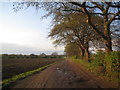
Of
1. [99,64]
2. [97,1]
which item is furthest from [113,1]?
[99,64]

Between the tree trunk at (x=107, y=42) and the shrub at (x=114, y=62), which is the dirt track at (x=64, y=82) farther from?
the tree trunk at (x=107, y=42)

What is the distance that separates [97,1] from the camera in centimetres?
1230

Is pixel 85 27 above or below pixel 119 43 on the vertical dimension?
above

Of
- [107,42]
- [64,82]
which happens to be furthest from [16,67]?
[107,42]

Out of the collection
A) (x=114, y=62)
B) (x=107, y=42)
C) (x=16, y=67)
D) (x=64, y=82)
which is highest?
(x=107, y=42)

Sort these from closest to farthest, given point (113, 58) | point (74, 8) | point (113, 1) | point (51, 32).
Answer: point (113, 58)
point (113, 1)
point (74, 8)
point (51, 32)

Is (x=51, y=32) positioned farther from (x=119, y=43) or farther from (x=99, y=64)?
(x=99, y=64)

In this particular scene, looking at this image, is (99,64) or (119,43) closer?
(99,64)

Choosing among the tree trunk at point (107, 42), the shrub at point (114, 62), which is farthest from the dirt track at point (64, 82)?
the tree trunk at point (107, 42)

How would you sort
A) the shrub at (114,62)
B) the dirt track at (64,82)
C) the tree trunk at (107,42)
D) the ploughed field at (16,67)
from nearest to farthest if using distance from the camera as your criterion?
the dirt track at (64,82) < the shrub at (114,62) < the tree trunk at (107,42) < the ploughed field at (16,67)

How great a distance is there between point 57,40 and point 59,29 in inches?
199

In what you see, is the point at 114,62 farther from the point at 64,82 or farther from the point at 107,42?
the point at 64,82

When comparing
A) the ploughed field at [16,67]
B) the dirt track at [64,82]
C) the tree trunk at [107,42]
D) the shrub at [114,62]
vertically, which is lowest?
the ploughed field at [16,67]

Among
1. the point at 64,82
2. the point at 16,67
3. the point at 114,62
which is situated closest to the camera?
the point at 64,82
